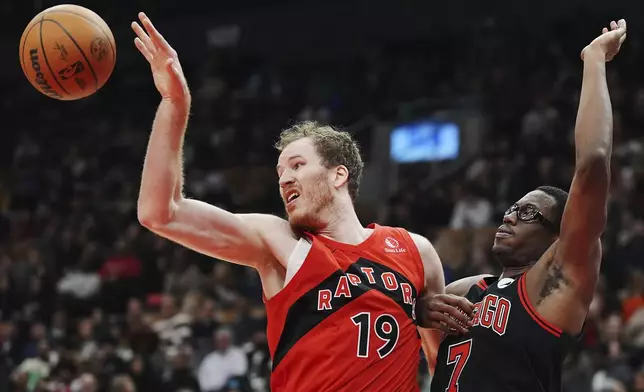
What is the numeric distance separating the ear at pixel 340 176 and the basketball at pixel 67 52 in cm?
137

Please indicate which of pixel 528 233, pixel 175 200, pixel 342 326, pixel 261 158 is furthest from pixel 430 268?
pixel 261 158

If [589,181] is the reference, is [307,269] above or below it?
below

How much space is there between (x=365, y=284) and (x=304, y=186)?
1.68 ft

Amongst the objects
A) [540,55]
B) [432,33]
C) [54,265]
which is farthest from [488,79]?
[54,265]

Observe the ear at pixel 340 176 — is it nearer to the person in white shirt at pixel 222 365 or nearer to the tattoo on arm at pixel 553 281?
the tattoo on arm at pixel 553 281

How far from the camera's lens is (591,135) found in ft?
12.8

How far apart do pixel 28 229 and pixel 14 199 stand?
3.08 feet

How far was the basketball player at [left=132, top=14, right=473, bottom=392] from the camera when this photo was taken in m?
4.15

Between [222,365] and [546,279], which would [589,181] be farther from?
[222,365]

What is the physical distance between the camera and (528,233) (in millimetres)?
4363

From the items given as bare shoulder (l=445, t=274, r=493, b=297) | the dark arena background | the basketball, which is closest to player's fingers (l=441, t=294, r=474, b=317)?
bare shoulder (l=445, t=274, r=493, b=297)

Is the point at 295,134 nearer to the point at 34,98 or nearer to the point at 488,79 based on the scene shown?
the point at 488,79

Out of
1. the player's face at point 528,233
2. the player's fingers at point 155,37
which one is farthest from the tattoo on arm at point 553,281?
the player's fingers at point 155,37

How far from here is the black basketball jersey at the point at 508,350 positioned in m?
4.05
